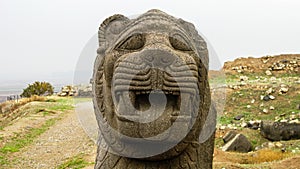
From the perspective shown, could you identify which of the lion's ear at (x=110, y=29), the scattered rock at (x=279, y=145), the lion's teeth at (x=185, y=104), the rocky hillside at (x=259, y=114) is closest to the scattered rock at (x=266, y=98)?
the rocky hillside at (x=259, y=114)

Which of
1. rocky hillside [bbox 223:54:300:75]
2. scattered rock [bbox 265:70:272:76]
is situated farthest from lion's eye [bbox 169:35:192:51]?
scattered rock [bbox 265:70:272:76]

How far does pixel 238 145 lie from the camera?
7.30 metres

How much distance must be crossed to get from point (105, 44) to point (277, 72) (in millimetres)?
14297

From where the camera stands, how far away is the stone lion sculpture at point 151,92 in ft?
5.54

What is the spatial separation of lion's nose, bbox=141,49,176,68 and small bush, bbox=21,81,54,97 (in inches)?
922

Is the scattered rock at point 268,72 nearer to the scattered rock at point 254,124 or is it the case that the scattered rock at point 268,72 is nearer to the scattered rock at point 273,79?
the scattered rock at point 273,79

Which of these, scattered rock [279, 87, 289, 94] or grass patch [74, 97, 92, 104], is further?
scattered rock [279, 87, 289, 94]

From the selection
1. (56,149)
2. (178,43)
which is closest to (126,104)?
(178,43)

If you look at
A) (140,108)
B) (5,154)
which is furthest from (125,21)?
(5,154)

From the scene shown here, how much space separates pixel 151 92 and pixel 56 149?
666cm

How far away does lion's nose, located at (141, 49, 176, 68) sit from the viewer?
168 cm

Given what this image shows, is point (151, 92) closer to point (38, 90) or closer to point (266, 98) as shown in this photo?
point (266, 98)

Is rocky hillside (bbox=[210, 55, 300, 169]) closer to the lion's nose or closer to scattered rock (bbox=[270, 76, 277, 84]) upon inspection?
scattered rock (bbox=[270, 76, 277, 84])

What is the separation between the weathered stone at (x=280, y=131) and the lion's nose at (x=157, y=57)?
6.93 meters
